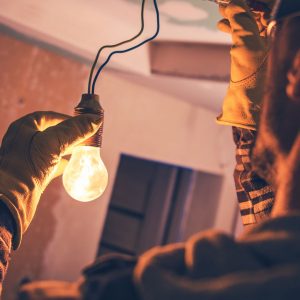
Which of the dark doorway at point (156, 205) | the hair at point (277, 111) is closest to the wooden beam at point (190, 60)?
the dark doorway at point (156, 205)

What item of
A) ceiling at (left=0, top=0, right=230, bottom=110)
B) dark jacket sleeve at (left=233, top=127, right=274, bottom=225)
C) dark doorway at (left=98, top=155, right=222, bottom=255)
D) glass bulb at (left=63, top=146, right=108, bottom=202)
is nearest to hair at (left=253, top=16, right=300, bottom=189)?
dark jacket sleeve at (left=233, top=127, right=274, bottom=225)

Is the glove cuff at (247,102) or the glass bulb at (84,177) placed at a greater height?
the glove cuff at (247,102)

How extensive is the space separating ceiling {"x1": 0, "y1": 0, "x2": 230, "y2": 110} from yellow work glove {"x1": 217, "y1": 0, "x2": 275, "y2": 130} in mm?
549

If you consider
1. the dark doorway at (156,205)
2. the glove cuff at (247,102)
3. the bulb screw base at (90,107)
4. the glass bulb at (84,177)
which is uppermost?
the glove cuff at (247,102)

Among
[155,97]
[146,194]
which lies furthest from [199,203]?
[155,97]

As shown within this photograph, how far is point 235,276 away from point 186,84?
242 cm

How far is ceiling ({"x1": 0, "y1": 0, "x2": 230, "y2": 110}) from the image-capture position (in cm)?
183

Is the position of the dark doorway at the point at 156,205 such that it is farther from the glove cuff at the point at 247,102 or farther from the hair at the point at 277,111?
the hair at the point at 277,111

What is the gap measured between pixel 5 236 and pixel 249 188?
0.60 meters

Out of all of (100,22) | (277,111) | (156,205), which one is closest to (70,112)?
(100,22)

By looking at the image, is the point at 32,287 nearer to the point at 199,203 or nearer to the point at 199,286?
the point at 199,286

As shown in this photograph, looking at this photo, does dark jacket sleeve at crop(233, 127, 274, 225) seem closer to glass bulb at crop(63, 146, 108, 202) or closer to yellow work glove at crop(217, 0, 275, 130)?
yellow work glove at crop(217, 0, 275, 130)

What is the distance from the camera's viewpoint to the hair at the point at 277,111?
636 mm

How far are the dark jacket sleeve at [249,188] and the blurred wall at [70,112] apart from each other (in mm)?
1512
